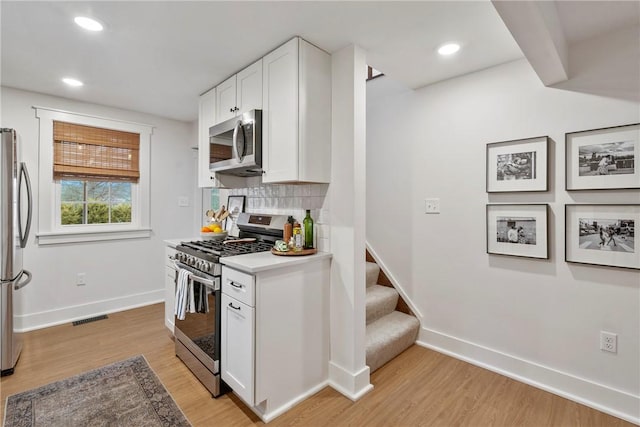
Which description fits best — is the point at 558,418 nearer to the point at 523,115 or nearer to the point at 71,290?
the point at 523,115

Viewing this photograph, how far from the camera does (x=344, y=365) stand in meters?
2.11

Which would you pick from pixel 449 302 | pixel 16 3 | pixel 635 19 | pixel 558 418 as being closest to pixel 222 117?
pixel 16 3

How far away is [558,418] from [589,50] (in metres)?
2.31

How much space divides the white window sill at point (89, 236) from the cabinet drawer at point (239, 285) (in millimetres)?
2400

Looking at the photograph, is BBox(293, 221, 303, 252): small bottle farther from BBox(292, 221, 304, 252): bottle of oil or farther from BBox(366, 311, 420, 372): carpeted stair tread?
BBox(366, 311, 420, 372): carpeted stair tread

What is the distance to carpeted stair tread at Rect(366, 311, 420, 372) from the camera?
2338 mm

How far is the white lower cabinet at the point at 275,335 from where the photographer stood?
1.79 metres

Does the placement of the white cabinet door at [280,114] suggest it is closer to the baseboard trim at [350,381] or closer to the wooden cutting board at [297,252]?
the wooden cutting board at [297,252]

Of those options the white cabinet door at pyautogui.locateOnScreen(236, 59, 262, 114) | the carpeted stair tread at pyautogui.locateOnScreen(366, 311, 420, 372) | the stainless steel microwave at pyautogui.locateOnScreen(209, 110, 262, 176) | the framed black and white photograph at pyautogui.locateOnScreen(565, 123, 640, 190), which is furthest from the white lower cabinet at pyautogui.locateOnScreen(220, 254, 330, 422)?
the framed black and white photograph at pyautogui.locateOnScreen(565, 123, 640, 190)

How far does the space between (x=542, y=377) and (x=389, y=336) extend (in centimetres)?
108

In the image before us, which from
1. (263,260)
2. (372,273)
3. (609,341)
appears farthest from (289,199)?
(609,341)

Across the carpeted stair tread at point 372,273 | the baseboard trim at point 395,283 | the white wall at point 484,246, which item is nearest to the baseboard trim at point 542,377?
the white wall at point 484,246

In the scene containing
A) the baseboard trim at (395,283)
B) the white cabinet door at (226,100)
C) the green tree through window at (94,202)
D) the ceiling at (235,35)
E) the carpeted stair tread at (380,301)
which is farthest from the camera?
the green tree through window at (94,202)

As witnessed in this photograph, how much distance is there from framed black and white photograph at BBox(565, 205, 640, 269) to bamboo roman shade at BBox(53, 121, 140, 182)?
4.40m
